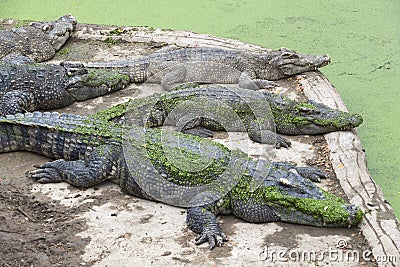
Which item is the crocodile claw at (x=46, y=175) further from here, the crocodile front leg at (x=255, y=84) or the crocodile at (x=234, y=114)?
the crocodile front leg at (x=255, y=84)

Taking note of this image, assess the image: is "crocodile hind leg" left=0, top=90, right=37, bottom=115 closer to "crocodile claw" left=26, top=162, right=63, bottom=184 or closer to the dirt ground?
the dirt ground

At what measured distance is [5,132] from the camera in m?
5.24

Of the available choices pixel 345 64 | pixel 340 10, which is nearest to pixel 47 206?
pixel 345 64

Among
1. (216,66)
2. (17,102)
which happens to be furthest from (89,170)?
(216,66)

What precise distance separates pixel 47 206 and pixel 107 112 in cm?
Answer: 133

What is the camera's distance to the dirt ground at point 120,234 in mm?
4023

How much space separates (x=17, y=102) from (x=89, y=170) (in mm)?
1626

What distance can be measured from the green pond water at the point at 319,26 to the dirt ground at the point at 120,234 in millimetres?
1832

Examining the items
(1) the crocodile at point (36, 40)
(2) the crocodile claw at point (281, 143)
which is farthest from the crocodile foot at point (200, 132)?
Result: (1) the crocodile at point (36, 40)

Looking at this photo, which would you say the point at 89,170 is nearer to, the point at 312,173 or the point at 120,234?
the point at 120,234

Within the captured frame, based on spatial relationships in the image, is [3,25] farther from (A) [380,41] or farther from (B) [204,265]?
(B) [204,265]

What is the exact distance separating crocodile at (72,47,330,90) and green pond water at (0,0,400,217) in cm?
65

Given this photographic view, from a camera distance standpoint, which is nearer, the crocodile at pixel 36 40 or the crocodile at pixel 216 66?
the crocodile at pixel 216 66

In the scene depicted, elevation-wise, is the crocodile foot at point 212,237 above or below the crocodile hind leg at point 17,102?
below
